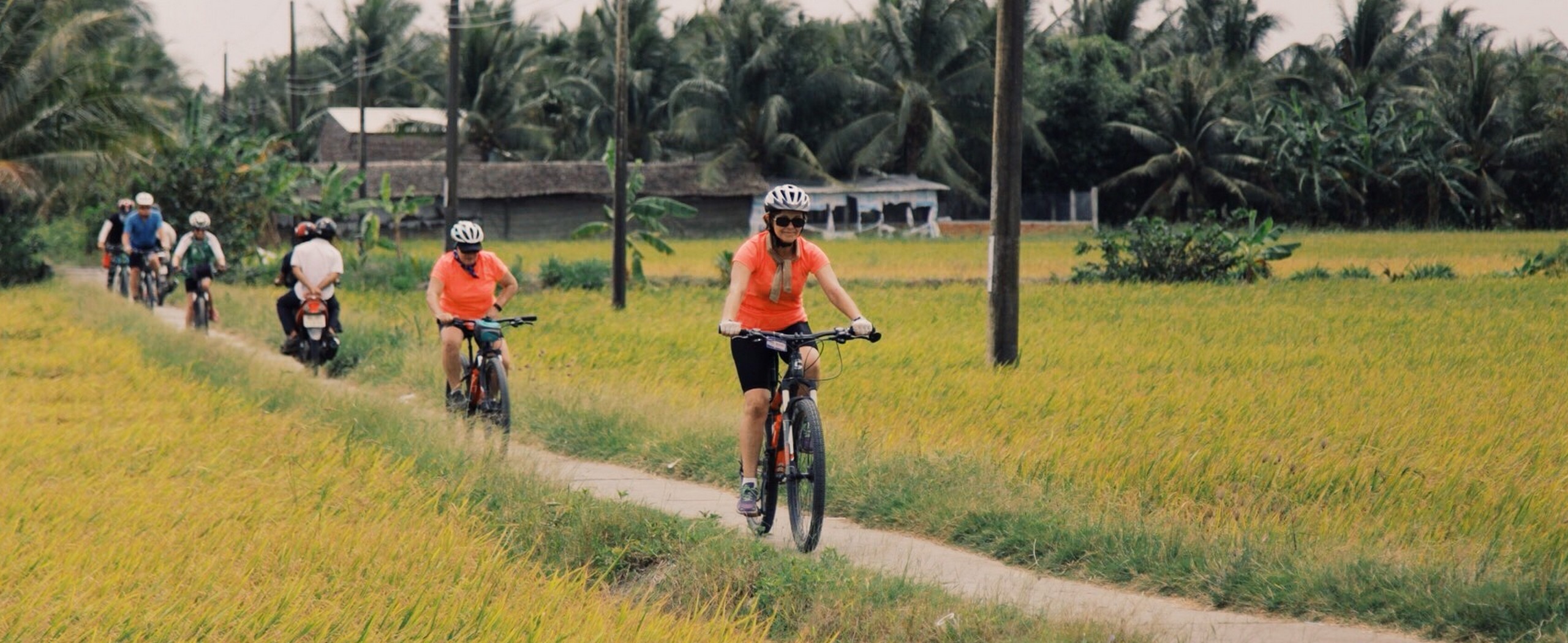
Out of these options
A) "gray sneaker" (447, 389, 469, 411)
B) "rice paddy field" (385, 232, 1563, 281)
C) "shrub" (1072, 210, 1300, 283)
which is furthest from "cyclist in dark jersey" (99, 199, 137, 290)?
"shrub" (1072, 210, 1300, 283)

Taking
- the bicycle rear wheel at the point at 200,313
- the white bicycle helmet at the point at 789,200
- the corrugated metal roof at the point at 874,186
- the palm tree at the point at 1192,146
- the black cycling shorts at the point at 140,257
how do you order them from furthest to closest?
the corrugated metal roof at the point at 874,186, the palm tree at the point at 1192,146, the black cycling shorts at the point at 140,257, the bicycle rear wheel at the point at 200,313, the white bicycle helmet at the point at 789,200

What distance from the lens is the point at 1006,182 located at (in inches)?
567

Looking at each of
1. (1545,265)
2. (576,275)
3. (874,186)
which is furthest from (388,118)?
(1545,265)

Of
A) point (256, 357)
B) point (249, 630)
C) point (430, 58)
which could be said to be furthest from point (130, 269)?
point (430, 58)

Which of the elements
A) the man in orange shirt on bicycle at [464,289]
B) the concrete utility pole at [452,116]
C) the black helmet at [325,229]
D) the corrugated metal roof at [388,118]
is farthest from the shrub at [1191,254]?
the corrugated metal roof at [388,118]

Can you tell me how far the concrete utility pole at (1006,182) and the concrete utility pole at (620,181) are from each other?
33.7 ft

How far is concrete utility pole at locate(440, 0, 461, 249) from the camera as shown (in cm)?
2814

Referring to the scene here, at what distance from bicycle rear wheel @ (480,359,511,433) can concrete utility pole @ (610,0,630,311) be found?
12.6 metres

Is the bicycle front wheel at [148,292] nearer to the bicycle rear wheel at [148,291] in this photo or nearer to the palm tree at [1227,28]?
the bicycle rear wheel at [148,291]

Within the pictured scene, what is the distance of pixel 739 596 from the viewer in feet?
22.4

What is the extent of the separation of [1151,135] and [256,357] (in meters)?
44.2

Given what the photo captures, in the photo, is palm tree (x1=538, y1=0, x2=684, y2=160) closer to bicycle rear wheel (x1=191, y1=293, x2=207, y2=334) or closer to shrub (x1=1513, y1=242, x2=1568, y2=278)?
shrub (x1=1513, y1=242, x2=1568, y2=278)

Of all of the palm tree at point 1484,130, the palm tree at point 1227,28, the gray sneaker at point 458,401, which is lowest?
the gray sneaker at point 458,401

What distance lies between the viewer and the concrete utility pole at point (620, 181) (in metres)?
24.1
